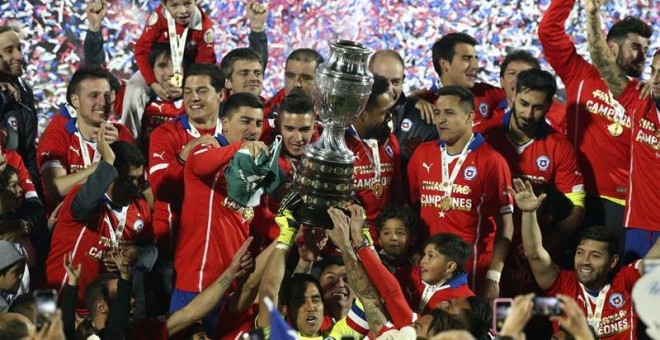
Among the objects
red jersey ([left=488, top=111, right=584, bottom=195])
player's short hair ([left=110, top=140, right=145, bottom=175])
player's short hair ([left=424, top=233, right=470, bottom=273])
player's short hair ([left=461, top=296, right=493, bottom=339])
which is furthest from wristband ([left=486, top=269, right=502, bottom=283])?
player's short hair ([left=110, top=140, right=145, bottom=175])

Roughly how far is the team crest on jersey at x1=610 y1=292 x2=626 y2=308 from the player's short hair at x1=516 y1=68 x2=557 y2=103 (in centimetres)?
124

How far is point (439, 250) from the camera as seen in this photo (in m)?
6.98

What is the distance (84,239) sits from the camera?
743 centimetres

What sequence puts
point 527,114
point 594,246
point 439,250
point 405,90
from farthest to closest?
point 405,90 → point 527,114 → point 594,246 → point 439,250

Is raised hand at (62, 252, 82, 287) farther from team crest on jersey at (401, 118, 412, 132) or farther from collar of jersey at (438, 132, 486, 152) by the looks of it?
team crest on jersey at (401, 118, 412, 132)

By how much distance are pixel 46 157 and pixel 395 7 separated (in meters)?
3.14

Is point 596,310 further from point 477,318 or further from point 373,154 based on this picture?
point 373,154

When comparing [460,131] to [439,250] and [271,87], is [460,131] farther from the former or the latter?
[271,87]

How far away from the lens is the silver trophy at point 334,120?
5.68 metres

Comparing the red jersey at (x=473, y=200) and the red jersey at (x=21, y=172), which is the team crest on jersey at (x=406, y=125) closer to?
the red jersey at (x=473, y=200)

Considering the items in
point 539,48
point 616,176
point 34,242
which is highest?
point 539,48

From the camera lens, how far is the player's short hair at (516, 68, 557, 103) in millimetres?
7895

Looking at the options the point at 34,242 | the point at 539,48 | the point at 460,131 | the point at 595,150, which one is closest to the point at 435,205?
the point at 460,131

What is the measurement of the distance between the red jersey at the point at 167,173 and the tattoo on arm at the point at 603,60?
2179 millimetres
